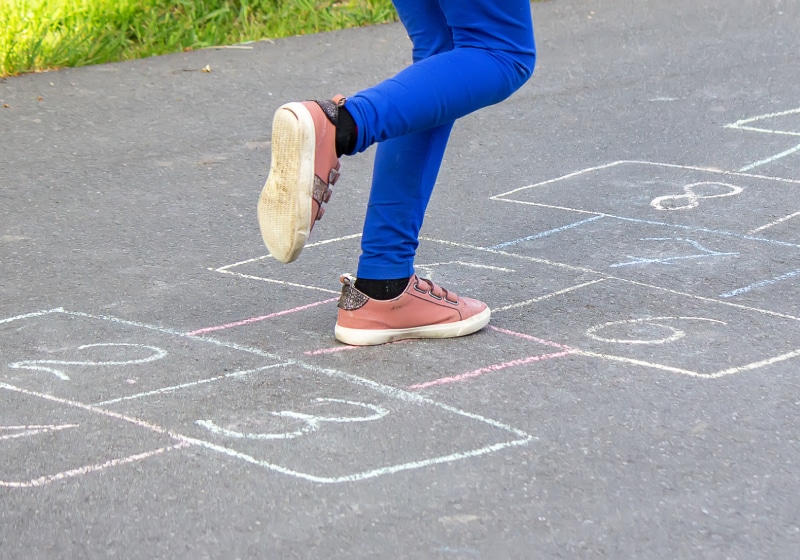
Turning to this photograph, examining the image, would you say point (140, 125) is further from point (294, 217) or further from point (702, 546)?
point (702, 546)

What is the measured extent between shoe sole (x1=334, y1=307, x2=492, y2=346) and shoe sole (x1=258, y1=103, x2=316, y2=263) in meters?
0.40

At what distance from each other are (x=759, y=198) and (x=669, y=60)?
3.08 metres

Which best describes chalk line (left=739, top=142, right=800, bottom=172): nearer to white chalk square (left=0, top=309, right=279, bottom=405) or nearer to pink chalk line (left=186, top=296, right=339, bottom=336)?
pink chalk line (left=186, top=296, right=339, bottom=336)

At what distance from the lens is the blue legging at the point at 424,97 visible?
2.84m

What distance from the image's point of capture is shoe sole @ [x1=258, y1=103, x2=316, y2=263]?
2771 mm

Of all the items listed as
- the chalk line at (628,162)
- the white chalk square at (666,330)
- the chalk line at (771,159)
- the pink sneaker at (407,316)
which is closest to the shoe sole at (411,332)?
the pink sneaker at (407,316)

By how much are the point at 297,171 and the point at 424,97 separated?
13.7 inches

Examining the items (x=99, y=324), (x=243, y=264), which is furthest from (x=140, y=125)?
(x=99, y=324)

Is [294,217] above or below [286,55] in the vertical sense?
above

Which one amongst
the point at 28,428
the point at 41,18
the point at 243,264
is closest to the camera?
the point at 28,428

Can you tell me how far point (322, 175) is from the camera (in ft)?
9.34

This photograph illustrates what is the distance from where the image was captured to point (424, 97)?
285 centimetres

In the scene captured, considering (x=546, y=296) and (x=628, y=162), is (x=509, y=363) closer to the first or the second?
(x=546, y=296)

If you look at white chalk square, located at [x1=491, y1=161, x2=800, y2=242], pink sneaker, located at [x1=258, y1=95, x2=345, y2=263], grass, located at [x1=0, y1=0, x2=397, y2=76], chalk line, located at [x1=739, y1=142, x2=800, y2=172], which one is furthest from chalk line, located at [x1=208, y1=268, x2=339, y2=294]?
grass, located at [x1=0, y1=0, x2=397, y2=76]
